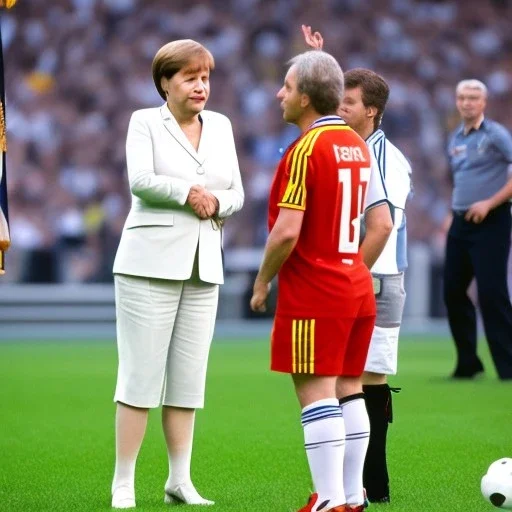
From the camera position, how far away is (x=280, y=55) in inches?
926

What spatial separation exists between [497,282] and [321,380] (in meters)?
6.47

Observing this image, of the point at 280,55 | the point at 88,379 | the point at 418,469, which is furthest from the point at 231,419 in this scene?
the point at 280,55

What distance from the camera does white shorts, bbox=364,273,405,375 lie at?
6246mm

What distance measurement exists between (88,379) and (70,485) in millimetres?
5678

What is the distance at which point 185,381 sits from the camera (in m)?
6.19

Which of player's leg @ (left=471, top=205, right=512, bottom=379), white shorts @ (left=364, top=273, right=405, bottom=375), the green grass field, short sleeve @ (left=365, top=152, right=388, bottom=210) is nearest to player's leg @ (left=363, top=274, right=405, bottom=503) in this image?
white shorts @ (left=364, top=273, right=405, bottom=375)

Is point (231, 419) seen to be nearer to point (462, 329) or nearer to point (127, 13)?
point (462, 329)

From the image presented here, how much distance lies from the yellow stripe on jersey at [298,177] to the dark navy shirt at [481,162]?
655cm

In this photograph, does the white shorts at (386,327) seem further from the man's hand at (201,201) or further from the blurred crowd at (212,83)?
the blurred crowd at (212,83)

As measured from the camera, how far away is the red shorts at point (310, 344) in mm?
5414

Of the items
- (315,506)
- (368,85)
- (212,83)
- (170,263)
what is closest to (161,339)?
(170,263)

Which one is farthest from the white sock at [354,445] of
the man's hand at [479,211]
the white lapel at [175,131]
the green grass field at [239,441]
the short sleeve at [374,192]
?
the man's hand at [479,211]

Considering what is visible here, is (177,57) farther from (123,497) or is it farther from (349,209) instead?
(123,497)

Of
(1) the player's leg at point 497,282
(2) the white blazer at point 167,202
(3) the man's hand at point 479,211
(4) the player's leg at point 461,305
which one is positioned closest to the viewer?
(2) the white blazer at point 167,202
